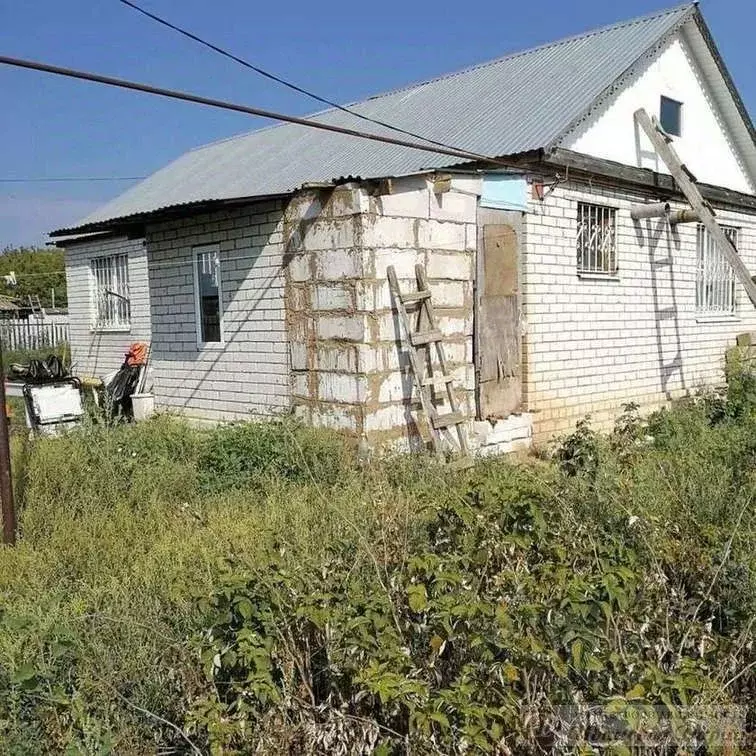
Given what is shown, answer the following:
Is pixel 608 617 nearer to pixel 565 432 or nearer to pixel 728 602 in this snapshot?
pixel 728 602

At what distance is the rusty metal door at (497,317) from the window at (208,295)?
3025mm

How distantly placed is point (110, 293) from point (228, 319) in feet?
22.2

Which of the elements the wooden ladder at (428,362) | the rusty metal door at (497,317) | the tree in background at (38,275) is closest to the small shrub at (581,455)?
the wooden ladder at (428,362)

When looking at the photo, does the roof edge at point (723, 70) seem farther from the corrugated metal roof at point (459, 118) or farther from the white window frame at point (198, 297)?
the white window frame at point (198, 297)

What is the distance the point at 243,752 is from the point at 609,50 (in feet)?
31.3

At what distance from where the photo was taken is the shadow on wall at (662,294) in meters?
9.64

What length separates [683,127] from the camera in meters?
10.2

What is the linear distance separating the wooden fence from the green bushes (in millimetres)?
16144

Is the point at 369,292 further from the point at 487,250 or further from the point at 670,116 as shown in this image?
the point at 670,116

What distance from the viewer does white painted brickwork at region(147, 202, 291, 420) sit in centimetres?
762

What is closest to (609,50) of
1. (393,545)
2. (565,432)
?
(565,432)

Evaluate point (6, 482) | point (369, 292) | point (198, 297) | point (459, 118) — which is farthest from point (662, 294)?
point (6, 482)

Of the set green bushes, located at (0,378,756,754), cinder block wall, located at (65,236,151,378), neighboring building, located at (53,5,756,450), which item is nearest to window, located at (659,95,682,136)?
neighboring building, located at (53,5,756,450)

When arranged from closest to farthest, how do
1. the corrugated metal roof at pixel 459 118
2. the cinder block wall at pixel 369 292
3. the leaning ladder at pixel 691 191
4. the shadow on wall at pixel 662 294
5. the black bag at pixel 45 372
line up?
the cinder block wall at pixel 369 292 < the corrugated metal roof at pixel 459 118 < the black bag at pixel 45 372 < the leaning ladder at pixel 691 191 < the shadow on wall at pixel 662 294
